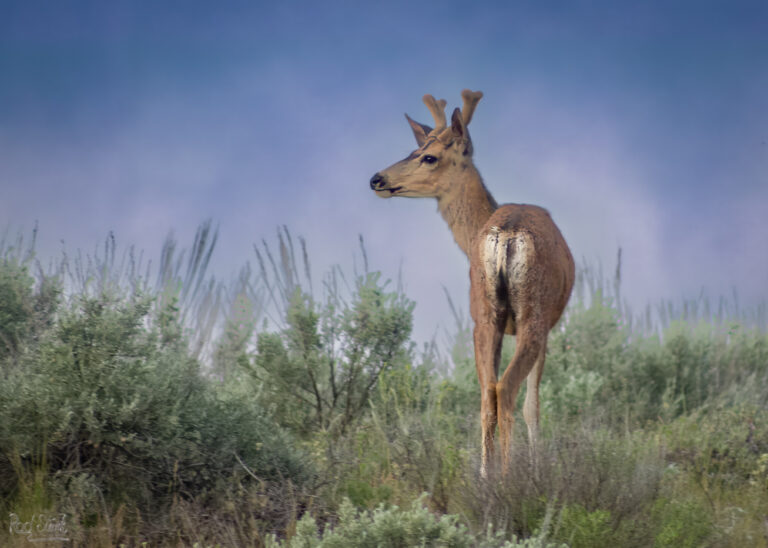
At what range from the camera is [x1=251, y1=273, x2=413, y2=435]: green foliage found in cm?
880

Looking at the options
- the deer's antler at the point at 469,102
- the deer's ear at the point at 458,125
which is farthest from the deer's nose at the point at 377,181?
the deer's antler at the point at 469,102

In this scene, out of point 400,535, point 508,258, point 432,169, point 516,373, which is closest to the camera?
point 400,535

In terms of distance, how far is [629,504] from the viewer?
449 centimetres

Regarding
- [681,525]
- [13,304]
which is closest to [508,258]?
[681,525]

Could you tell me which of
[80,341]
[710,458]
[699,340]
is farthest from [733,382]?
[80,341]

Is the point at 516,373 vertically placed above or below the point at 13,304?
below

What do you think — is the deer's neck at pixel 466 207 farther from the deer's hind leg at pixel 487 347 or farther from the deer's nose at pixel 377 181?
the deer's hind leg at pixel 487 347

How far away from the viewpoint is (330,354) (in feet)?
29.1

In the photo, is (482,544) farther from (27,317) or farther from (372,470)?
(27,317)

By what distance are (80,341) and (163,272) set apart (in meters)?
2.91

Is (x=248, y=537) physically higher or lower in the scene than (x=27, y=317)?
lower

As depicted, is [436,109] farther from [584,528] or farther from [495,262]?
[584,528]
